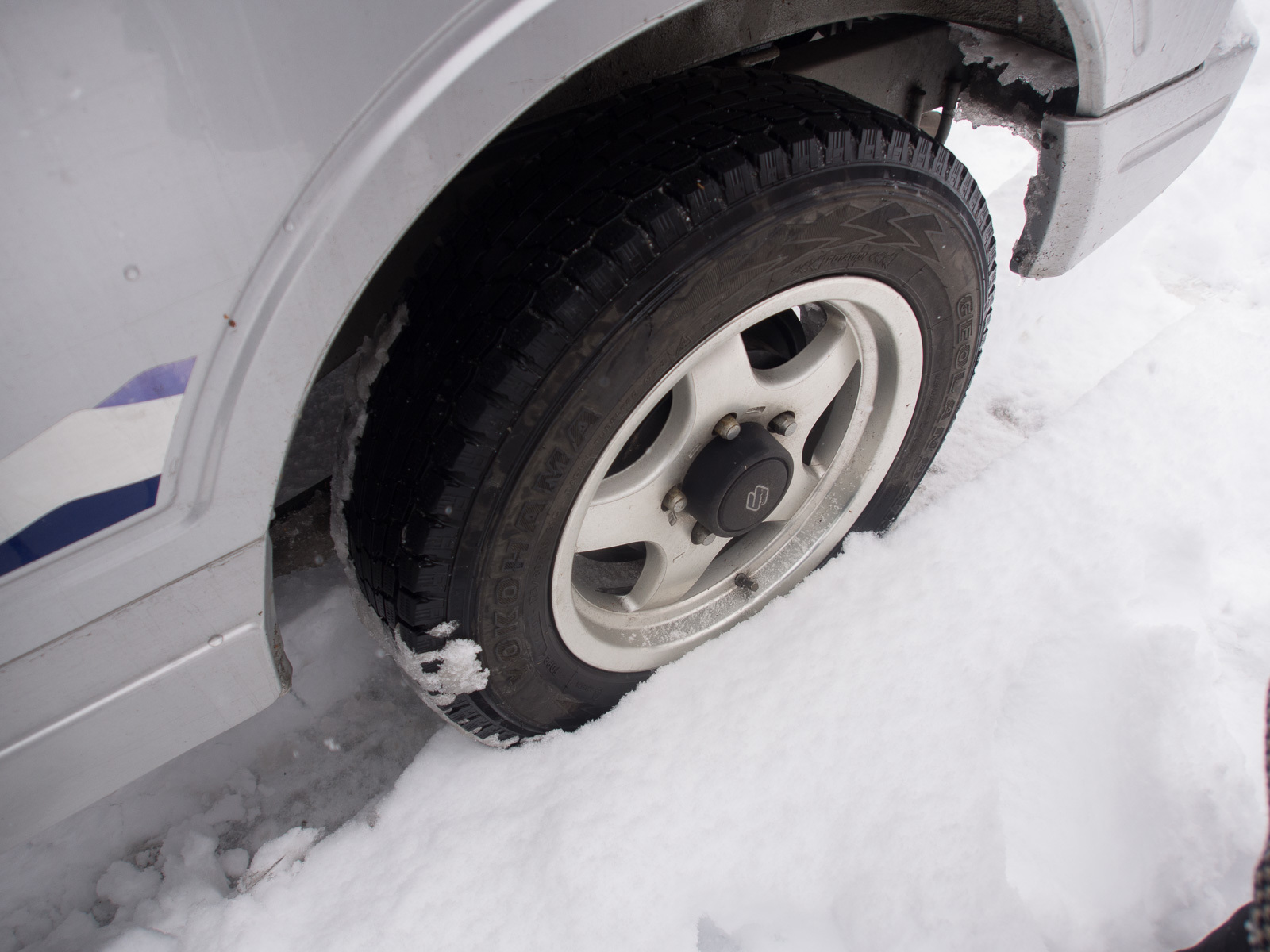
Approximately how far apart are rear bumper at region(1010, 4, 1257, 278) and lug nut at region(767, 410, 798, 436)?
510 mm

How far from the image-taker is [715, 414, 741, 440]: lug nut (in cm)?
125

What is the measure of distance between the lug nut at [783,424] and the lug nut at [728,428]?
10 centimetres

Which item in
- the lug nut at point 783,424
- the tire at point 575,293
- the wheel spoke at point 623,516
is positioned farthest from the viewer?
the lug nut at point 783,424

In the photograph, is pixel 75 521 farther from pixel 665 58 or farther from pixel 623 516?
pixel 665 58

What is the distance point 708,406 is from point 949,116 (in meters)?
0.93

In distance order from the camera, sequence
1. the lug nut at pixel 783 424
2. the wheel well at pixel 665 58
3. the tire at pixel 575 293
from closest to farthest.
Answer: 1. the tire at pixel 575 293
2. the wheel well at pixel 665 58
3. the lug nut at pixel 783 424

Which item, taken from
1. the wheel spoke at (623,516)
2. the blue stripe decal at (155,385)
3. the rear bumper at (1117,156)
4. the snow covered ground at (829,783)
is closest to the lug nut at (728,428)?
the wheel spoke at (623,516)

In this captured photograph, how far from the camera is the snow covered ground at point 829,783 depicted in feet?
3.70

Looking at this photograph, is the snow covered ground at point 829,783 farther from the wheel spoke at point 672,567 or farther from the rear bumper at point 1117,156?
the rear bumper at point 1117,156

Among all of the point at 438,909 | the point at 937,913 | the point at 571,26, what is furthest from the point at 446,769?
the point at 571,26

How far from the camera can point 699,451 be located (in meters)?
1.27

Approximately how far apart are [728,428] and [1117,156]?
2.40 feet

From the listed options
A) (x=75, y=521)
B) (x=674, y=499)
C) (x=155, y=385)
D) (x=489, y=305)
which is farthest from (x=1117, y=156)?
(x=75, y=521)

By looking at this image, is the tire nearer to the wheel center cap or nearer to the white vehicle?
the white vehicle
